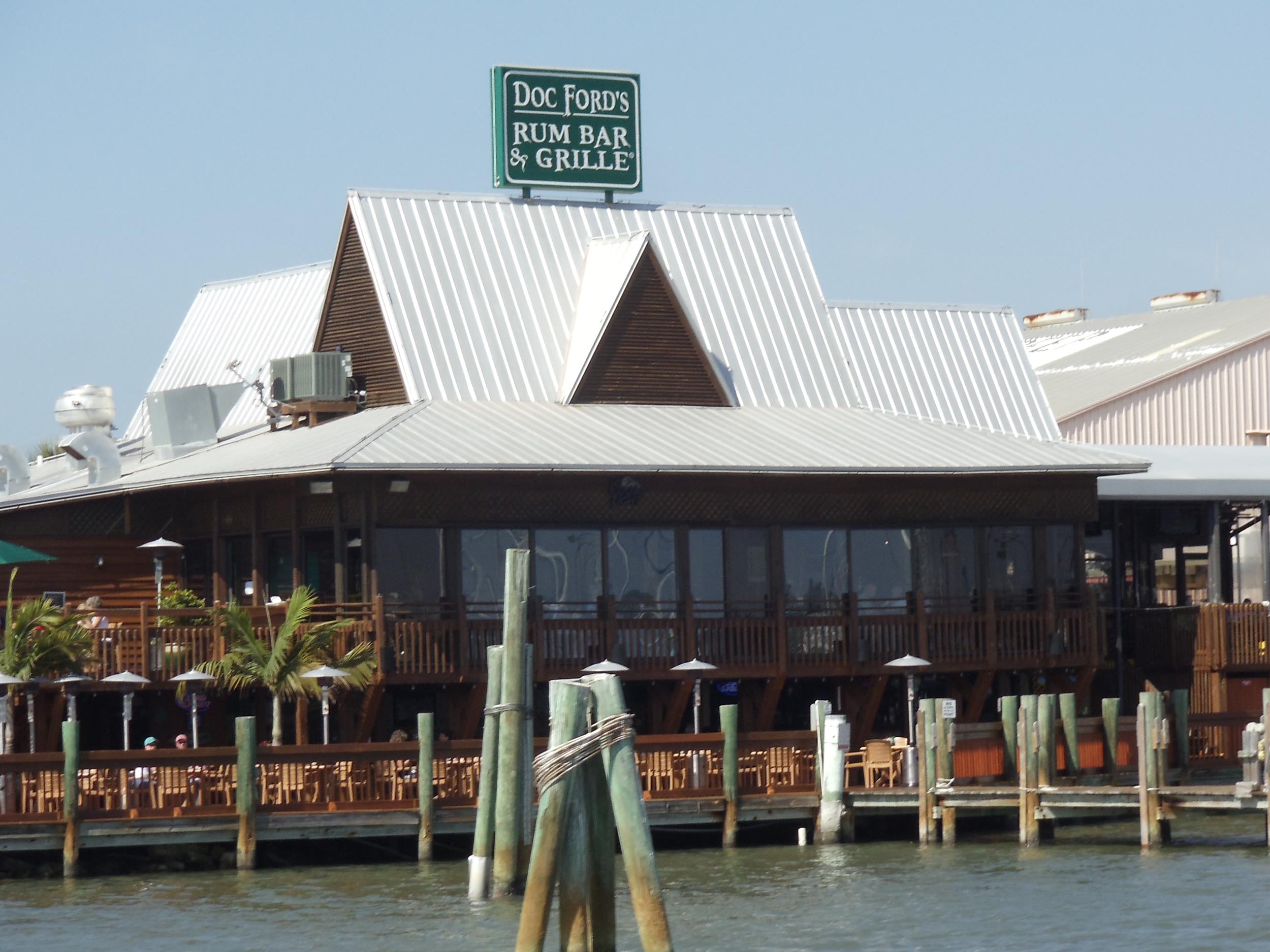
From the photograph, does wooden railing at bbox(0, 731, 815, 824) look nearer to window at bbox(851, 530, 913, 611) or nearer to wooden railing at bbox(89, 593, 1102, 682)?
wooden railing at bbox(89, 593, 1102, 682)

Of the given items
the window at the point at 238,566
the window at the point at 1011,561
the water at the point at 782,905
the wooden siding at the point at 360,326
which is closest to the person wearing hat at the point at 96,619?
the window at the point at 238,566

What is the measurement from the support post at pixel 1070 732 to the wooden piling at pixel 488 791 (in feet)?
37.3

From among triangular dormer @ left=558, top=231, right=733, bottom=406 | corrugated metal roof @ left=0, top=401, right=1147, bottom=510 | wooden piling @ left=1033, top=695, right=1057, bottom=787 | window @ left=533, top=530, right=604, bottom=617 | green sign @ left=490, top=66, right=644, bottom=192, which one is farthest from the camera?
green sign @ left=490, top=66, right=644, bottom=192

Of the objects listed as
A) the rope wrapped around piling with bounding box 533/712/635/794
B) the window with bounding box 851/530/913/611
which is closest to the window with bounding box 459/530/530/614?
the window with bounding box 851/530/913/611

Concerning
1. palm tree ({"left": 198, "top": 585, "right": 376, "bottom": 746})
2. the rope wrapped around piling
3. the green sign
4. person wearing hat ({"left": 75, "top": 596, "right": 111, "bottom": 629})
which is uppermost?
Answer: the green sign

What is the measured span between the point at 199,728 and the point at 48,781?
292 inches

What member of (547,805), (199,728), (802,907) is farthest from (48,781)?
(547,805)

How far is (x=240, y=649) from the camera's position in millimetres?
36969

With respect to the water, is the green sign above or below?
above

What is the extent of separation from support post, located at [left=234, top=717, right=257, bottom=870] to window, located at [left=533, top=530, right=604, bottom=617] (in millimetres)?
7791

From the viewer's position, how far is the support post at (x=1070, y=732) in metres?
37.7

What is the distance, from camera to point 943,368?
47.0 m

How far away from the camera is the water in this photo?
28281 mm

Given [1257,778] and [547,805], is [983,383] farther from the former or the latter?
[547,805]
